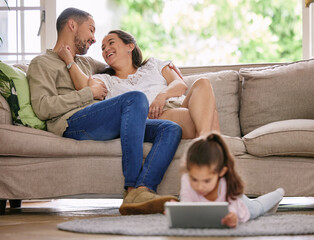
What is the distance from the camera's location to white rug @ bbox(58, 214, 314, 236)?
1519 millimetres

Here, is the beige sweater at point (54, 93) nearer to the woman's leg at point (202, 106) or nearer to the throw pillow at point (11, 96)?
the throw pillow at point (11, 96)

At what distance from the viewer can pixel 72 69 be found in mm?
2646

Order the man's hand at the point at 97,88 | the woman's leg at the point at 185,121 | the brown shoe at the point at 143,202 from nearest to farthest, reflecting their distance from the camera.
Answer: the brown shoe at the point at 143,202
the woman's leg at the point at 185,121
the man's hand at the point at 97,88

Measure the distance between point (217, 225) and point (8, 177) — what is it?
122 centimetres

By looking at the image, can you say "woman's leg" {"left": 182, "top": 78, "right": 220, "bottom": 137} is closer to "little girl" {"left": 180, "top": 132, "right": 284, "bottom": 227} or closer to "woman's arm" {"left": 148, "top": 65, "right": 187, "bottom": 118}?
"woman's arm" {"left": 148, "top": 65, "right": 187, "bottom": 118}

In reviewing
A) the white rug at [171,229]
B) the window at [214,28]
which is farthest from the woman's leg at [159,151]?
the window at [214,28]

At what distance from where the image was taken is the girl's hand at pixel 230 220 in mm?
1546

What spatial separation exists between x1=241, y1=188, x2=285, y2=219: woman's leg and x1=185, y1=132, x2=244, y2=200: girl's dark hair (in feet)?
0.53

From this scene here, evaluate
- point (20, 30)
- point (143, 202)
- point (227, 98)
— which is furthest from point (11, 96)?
point (20, 30)

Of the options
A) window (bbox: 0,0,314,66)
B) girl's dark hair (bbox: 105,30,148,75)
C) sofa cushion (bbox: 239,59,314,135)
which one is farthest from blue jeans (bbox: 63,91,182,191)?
window (bbox: 0,0,314,66)

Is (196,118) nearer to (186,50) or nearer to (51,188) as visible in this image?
(51,188)

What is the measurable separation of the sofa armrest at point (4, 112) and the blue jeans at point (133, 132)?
0.32m

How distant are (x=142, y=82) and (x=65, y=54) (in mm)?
442

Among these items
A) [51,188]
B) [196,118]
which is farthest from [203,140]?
[51,188]
